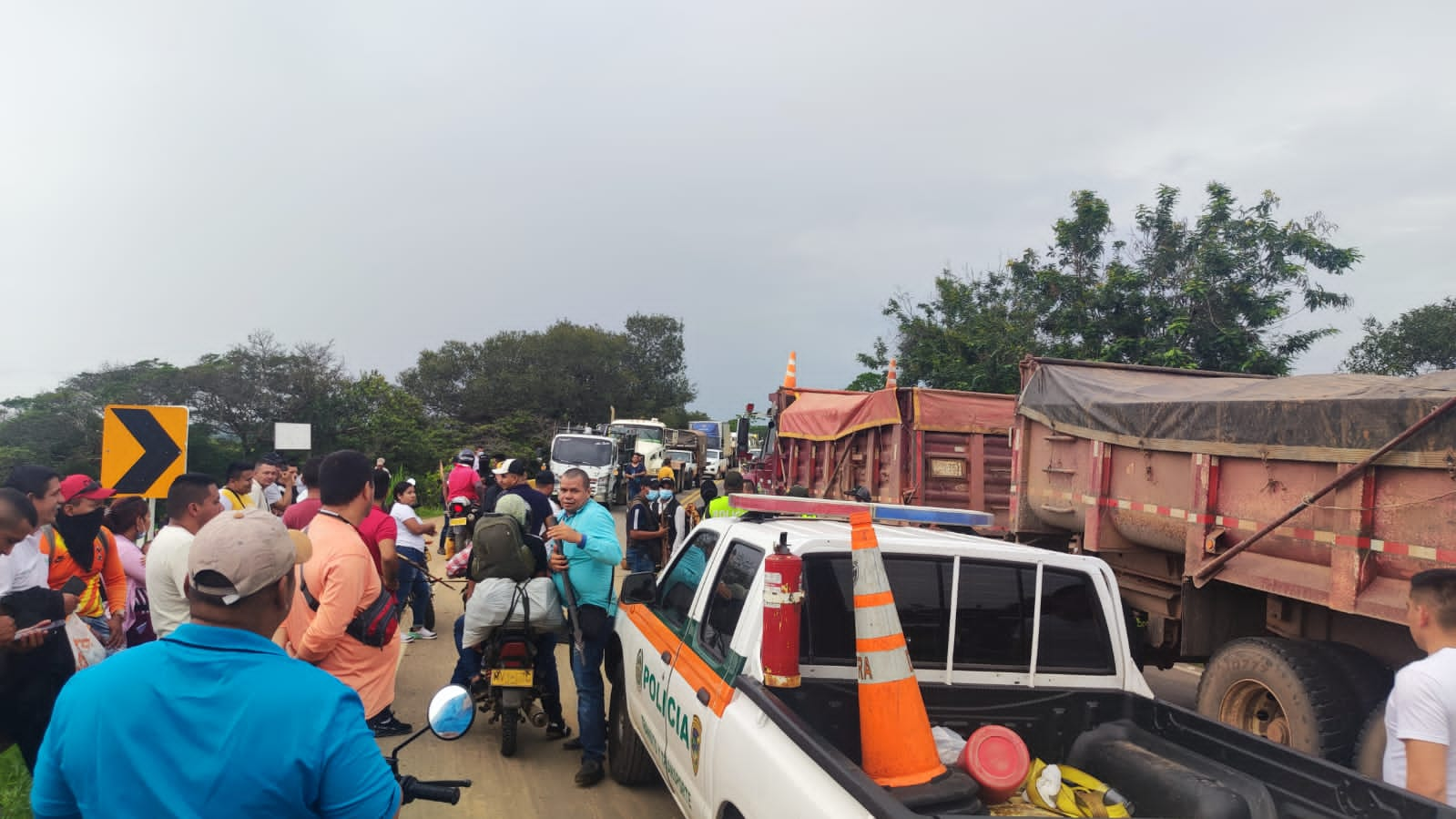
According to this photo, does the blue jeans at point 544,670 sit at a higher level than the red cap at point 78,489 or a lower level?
lower

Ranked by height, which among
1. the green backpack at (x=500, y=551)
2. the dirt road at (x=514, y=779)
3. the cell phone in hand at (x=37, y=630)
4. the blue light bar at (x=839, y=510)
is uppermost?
the blue light bar at (x=839, y=510)

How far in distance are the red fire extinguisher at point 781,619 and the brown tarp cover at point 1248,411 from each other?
3153 millimetres

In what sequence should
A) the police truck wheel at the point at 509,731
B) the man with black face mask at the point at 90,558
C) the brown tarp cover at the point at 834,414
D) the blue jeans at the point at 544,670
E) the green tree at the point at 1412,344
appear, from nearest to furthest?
1. the man with black face mask at the point at 90,558
2. the police truck wheel at the point at 509,731
3. the blue jeans at the point at 544,670
4. the brown tarp cover at the point at 834,414
5. the green tree at the point at 1412,344

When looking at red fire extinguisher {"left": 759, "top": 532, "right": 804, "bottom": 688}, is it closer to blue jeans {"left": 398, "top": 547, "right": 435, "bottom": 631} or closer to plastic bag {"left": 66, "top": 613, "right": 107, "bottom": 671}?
plastic bag {"left": 66, "top": 613, "right": 107, "bottom": 671}

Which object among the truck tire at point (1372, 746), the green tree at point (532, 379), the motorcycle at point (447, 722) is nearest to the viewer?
the motorcycle at point (447, 722)

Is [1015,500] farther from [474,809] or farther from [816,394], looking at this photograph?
[816,394]

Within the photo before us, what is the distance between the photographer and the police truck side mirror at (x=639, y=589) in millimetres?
4781

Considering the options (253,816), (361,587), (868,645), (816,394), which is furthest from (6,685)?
(816,394)

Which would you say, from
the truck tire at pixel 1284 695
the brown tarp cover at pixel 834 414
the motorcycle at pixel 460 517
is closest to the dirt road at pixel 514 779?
the truck tire at pixel 1284 695

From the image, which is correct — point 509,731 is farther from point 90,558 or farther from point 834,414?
point 834,414

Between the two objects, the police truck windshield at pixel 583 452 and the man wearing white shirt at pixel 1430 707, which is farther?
the police truck windshield at pixel 583 452

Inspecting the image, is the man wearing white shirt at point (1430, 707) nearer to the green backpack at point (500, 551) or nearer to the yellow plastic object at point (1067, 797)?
the yellow plastic object at point (1067, 797)

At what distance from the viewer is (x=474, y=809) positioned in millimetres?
4555

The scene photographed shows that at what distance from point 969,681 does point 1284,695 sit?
233 centimetres
